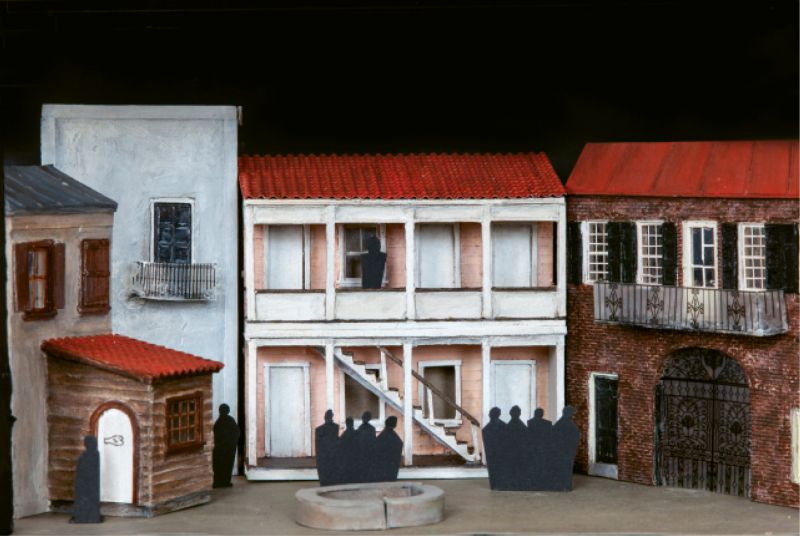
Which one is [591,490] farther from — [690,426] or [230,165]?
[230,165]

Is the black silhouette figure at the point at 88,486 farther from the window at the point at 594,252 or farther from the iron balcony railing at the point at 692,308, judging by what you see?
the window at the point at 594,252

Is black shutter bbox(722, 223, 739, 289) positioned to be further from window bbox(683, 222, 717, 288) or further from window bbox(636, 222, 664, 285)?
window bbox(636, 222, 664, 285)

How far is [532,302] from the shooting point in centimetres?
3544

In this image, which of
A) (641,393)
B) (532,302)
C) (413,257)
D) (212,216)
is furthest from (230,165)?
(641,393)

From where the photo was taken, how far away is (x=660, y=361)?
34.6 metres

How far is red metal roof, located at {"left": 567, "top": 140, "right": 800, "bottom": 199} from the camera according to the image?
108 ft

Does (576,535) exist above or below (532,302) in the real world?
below

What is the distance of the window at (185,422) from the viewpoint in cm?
3231

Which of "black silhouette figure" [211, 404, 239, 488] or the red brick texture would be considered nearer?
the red brick texture

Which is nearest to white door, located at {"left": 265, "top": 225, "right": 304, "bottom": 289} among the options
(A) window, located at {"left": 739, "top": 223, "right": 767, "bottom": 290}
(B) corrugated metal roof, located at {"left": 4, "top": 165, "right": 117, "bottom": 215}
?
(B) corrugated metal roof, located at {"left": 4, "top": 165, "right": 117, "bottom": 215}

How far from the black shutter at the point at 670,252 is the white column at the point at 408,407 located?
4.63 meters

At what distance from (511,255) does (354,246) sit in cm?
281

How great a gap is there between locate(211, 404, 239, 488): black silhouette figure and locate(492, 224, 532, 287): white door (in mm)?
5384

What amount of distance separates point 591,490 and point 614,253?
164 inches
